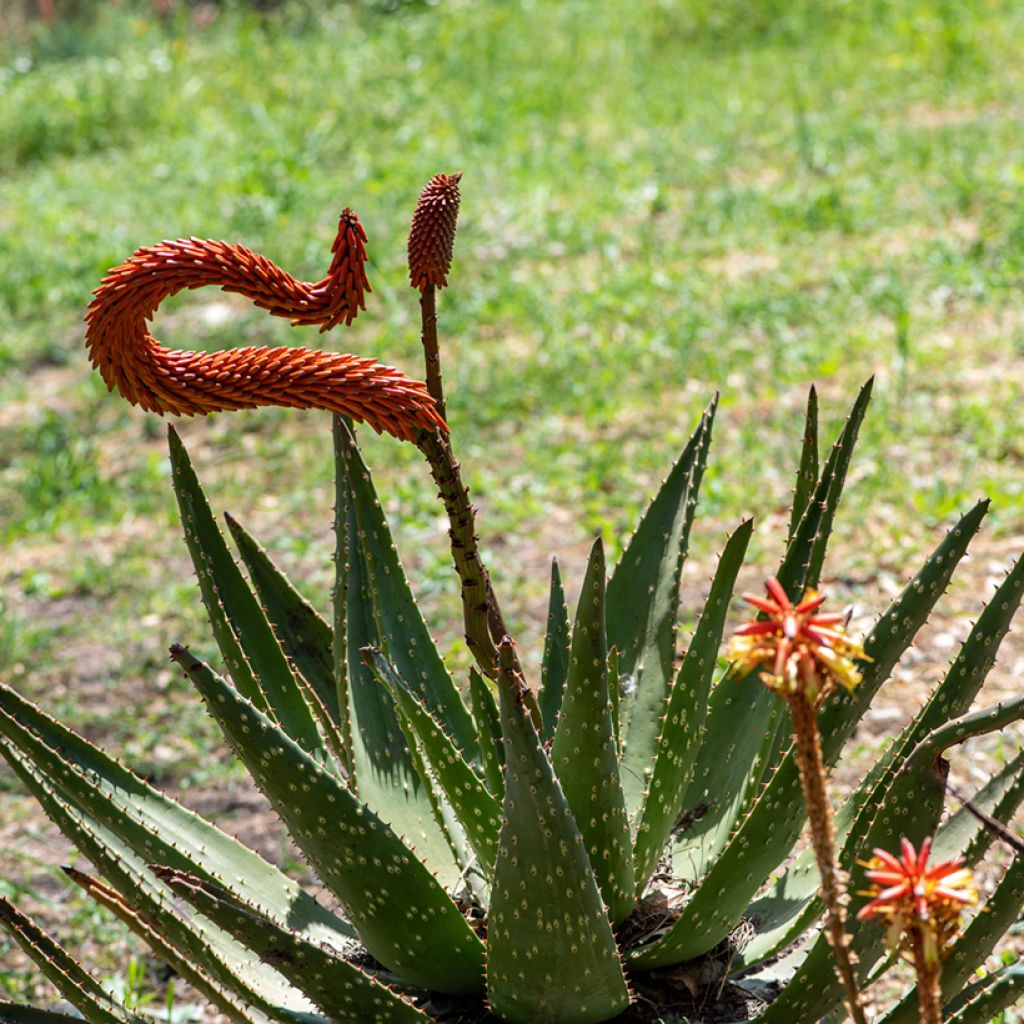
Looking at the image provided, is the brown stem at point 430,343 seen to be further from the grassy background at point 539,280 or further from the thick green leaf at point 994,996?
the grassy background at point 539,280

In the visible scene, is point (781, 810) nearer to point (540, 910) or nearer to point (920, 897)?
point (540, 910)

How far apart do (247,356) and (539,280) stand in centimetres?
540

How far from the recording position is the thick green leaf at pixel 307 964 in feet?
5.92

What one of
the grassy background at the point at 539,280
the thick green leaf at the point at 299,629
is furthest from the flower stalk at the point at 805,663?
the grassy background at the point at 539,280

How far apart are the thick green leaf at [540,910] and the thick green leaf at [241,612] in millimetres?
653

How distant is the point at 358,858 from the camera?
1.99 meters

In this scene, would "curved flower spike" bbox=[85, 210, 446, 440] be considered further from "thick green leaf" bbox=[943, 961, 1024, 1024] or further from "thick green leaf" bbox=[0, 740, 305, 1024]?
"thick green leaf" bbox=[943, 961, 1024, 1024]

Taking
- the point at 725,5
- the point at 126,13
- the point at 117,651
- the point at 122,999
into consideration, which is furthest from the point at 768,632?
the point at 126,13

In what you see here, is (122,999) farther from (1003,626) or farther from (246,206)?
(246,206)

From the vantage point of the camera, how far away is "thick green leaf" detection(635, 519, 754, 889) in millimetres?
2271

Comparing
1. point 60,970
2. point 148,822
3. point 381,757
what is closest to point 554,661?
point 381,757

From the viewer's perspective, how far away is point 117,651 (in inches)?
185

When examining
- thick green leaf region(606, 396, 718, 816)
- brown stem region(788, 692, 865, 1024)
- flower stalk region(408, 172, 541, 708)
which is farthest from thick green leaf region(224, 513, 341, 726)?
brown stem region(788, 692, 865, 1024)

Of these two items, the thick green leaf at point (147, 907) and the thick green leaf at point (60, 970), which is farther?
the thick green leaf at point (60, 970)
